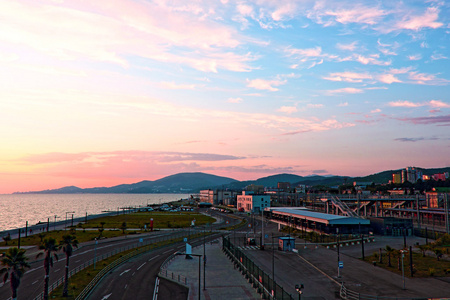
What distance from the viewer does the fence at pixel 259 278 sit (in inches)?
1649

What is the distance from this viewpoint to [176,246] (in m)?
92.3

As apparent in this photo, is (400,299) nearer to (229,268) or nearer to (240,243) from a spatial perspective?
(229,268)

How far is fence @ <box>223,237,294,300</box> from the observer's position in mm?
41875

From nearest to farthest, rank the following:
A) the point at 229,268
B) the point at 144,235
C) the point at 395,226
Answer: the point at 229,268 → the point at 395,226 → the point at 144,235

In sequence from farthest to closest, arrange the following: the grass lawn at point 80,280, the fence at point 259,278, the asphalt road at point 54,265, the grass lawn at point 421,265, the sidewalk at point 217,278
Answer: the grass lawn at point 421,265, the asphalt road at point 54,265, the grass lawn at point 80,280, the sidewalk at point 217,278, the fence at point 259,278

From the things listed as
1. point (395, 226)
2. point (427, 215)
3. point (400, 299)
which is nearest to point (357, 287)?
point (400, 299)

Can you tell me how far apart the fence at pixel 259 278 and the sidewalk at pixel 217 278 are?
3.27 ft

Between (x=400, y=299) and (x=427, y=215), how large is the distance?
367 feet

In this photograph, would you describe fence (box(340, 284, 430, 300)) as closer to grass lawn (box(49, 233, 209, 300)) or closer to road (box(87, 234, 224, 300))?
road (box(87, 234, 224, 300))

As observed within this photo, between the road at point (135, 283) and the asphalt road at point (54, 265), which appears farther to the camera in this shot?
the asphalt road at point (54, 265)

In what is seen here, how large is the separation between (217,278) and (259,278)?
33.0 feet

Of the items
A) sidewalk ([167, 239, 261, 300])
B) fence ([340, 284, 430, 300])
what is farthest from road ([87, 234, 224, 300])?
fence ([340, 284, 430, 300])

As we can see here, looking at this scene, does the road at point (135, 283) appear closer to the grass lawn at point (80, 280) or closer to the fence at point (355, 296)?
the grass lawn at point (80, 280)

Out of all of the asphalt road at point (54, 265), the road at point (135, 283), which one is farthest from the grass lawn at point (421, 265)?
the asphalt road at point (54, 265)
